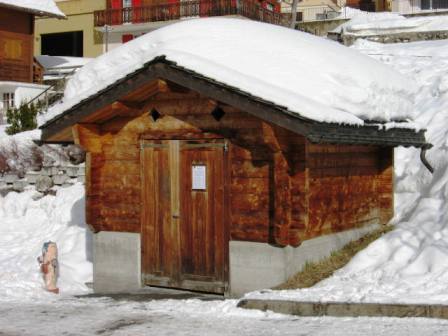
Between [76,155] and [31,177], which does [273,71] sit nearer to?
[76,155]

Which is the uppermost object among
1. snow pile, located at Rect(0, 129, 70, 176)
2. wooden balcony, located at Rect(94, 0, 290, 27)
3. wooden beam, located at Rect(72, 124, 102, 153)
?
wooden balcony, located at Rect(94, 0, 290, 27)

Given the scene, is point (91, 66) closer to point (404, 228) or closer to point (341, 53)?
point (341, 53)

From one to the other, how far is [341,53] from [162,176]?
12.7ft

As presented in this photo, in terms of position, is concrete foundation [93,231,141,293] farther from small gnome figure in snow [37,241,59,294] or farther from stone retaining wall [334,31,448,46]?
stone retaining wall [334,31,448,46]

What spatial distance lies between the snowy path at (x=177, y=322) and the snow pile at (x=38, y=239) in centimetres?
173

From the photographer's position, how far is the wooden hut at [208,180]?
9.85 meters

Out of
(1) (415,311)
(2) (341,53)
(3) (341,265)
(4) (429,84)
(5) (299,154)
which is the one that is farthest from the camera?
(4) (429,84)

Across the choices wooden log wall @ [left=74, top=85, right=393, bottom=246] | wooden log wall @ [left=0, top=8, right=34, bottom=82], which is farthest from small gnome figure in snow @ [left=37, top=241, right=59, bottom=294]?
wooden log wall @ [left=0, top=8, right=34, bottom=82]

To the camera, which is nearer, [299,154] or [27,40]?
[299,154]

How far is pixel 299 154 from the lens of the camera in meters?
9.84

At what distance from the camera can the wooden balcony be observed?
122ft

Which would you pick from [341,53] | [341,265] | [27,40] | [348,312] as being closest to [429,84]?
[341,53]

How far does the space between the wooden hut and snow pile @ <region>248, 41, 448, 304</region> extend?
2.35ft

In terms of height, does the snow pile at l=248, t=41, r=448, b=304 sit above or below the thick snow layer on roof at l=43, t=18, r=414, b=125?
below
